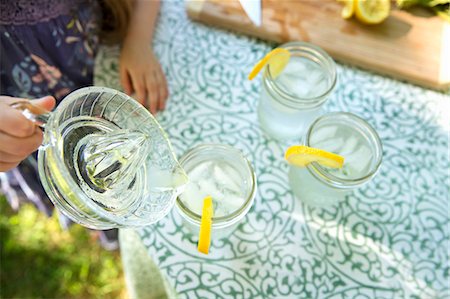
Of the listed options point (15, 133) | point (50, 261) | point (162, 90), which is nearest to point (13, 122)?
point (15, 133)

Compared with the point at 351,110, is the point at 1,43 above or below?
above

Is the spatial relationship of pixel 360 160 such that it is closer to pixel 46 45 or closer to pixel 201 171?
pixel 201 171

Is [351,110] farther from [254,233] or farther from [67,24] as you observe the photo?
[67,24]

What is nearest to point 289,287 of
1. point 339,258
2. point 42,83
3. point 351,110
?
point 339,258

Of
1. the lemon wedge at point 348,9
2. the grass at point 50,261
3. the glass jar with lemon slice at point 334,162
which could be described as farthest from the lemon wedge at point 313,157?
the grass at point 50,261

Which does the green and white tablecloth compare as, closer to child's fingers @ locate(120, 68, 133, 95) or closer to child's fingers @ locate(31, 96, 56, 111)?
child's fingers @ locate(120, 68, 133, 95)

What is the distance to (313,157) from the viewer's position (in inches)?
24.3

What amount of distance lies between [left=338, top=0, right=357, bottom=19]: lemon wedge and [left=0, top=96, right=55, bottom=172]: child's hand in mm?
506

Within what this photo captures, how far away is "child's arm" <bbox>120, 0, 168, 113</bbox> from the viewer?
774 mm

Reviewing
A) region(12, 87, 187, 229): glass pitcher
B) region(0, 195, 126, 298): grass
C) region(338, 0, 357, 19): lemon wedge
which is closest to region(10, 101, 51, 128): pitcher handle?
region(12, 87, 187, 229): glass pitcher

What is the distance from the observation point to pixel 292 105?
2.23 feet

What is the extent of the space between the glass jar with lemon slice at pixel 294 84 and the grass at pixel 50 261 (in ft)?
2.34

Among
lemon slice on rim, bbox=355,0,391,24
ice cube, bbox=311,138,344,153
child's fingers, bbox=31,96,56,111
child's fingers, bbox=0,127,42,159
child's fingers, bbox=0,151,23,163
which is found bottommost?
ice cube, bbox=311,138,344,153

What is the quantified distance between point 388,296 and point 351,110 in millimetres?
287
